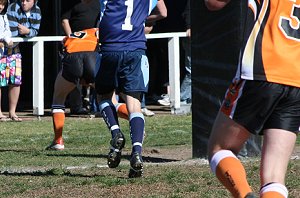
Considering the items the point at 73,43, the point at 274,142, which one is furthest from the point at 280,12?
the point at 73,43

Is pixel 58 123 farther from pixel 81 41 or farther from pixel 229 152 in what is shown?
pixel 229 152

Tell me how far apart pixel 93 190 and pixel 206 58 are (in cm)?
238

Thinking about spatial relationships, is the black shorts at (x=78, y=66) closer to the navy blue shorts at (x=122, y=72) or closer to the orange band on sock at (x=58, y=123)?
the orange band on sock at (x=58, y=123)

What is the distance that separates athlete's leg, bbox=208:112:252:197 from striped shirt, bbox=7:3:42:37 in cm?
1027

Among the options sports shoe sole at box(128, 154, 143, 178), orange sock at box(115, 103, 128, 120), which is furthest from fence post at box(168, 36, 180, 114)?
sports shoe sole at box(128, 154, 143, 178)

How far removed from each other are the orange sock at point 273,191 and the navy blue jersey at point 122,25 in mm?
3534

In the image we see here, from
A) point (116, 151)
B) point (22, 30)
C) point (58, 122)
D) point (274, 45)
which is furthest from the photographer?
point (22, 30)

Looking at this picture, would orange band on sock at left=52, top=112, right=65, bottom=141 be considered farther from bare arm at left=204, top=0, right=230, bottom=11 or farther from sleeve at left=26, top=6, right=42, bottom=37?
bare arm at left=204, top=0, right=230, bottom=11

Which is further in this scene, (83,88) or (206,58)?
(83,88)

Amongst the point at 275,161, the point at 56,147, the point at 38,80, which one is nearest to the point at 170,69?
the point at 38,80

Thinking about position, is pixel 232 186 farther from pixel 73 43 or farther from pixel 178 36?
pixel 178 36

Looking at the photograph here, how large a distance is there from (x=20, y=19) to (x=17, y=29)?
194mm

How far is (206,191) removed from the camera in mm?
7258

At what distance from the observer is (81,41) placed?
1150cm
